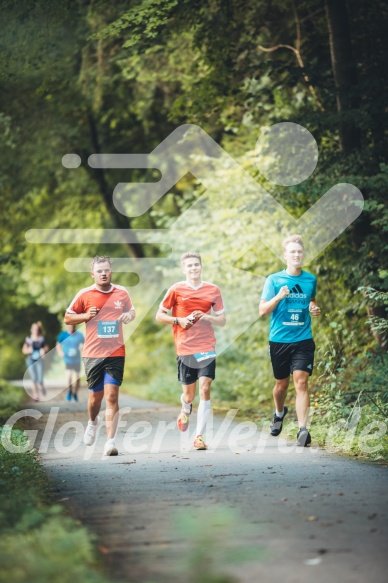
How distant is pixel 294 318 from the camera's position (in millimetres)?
10453

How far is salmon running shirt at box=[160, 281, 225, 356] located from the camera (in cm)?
1061

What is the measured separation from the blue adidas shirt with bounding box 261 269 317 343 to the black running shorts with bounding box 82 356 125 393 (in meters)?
1.73

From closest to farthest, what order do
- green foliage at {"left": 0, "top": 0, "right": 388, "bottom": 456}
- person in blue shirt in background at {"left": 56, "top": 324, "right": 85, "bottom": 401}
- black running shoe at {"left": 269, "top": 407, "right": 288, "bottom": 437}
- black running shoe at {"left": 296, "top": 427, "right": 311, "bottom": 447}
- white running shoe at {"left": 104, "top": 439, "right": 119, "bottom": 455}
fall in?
white running shoe at {"left": 104, "top": 439, "right": 119, "bottom": 455} → black running shoe at {"left": 296, "top": 427, "right": 311, "bottom": 447} → black running shoe at {"left": 269, "top": 407, "right": 288, "bottom": 437} → green foliage at {"left": 0, "top": 0, "right": 388, "bottom": 456} → person in blue shirt in background at {"left": 56, "top": 324, "right": 85, "bottom": 401}

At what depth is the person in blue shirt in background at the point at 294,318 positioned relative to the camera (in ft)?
33.8

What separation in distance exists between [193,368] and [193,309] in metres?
0.67

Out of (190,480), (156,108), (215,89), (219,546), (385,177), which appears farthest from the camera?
(156,108)

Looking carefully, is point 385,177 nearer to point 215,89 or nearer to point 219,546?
point 215,89

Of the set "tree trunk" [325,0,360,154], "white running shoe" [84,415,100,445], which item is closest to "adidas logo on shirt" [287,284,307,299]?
"white running shoe" [84,415,100,445]

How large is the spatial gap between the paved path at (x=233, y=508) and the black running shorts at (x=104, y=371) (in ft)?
2.53

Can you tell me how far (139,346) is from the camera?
3628cm

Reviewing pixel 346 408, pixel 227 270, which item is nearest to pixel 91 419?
pixel 346 408

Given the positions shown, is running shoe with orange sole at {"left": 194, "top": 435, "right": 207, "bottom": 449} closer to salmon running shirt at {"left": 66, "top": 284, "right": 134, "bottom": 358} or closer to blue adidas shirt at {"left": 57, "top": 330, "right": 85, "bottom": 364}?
salmon running shirt at {"left": 66, "top": 284, "right": 134, "bottom": 358}

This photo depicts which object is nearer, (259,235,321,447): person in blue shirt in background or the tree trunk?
(259,235,321,447): person in blue shirt in background

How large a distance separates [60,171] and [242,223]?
1254cm
